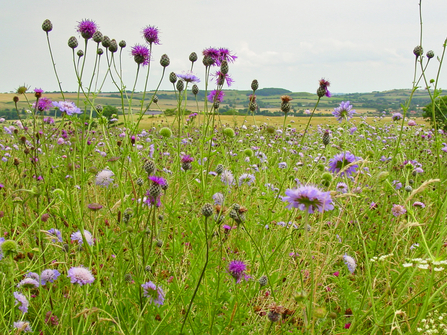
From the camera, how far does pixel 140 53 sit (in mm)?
2936

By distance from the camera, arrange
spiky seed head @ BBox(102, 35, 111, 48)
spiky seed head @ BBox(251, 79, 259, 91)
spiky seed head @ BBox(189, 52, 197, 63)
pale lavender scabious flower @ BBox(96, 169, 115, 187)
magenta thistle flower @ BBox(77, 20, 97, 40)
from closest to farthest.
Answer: pale lavender scabious flower @ BBox(96, 169, 115, 187), magenta thistle flower @ BBox(77, 20, 97, 40), spiky seed head @ BBox(102, 35, 111, 48), spiky seed head @ BBox(189, 52, 197, 63), spiky seed head @ BBox(251, 79, 259, 91)

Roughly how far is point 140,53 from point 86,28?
49 cm

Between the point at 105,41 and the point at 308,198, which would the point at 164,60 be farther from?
the point at 308,198

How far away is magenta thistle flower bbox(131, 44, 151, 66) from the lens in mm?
2928

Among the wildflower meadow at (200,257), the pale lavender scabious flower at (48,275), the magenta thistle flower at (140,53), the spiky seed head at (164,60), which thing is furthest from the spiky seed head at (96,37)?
the pale lavender scabious flower at (48,275)

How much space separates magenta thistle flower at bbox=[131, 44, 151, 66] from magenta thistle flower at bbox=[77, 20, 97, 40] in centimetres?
37

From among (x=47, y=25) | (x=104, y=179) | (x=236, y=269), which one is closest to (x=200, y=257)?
(x=236, y=269)

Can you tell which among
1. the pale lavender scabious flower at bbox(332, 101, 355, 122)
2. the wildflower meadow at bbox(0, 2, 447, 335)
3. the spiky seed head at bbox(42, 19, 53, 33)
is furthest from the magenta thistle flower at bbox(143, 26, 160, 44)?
the pale lavender scabious flower at bbox(332, 101, 355, 122)

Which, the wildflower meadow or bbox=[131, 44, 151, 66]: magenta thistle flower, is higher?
bbox=[131, 44, 151, 66]: magenta thistle flower

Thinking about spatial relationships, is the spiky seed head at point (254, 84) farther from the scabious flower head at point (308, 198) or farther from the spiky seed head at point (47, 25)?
the scabious flower head at point (308, 198)

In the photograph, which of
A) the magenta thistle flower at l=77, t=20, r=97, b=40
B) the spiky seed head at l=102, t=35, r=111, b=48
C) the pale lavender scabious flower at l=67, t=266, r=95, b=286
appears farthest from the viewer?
the spiky seed head at l=102, t=35, r=111, b=48

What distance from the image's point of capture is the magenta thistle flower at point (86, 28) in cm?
279

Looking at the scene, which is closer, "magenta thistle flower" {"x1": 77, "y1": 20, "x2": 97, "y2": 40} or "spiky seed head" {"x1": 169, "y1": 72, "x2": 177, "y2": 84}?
"magenta thistle flower" {"x1": 77, "y1": 20, "x2": 97, "y2": 40}

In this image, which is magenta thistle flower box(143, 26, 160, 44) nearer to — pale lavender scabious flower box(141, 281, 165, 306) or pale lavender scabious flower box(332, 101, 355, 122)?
pale lavender scabious flower box(332, 101, 355, 122)
